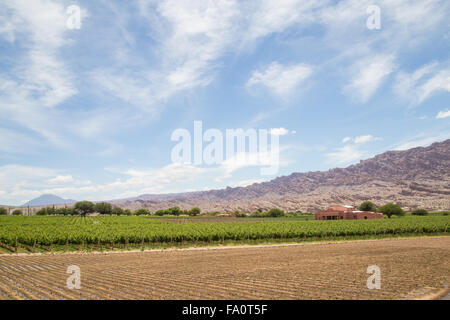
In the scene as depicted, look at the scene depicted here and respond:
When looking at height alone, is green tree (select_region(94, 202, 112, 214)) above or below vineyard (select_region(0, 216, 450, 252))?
below

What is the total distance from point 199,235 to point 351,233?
2731 cm

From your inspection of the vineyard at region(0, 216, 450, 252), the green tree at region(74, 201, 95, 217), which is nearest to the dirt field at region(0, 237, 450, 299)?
the vineyard at region(0, 216, 450, 252)

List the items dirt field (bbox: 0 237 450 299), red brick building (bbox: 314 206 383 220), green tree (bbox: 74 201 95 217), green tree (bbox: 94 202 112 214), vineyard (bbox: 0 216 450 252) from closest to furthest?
1. dirt field (bbox: 0 237 450 299)
2. vineyard (bbox: 0 216 450 252)
3. red brick building (bbox: 314 206 383 220)
4. green tree (bbox: 74 201 95 217)
5. green tree (bbox: 94 202 112 214)

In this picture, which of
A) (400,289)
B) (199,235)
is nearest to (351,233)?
(199,235)

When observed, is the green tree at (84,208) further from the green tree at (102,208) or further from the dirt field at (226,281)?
the dirt field at (226,281)

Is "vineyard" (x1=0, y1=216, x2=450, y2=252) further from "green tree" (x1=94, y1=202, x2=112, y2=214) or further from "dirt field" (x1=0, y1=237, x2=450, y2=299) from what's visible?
"green tree" (x1=94, y1=202, x2=112, y2=214)

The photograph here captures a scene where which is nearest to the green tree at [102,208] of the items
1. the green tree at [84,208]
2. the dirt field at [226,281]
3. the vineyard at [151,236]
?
the green tree at [84,208]

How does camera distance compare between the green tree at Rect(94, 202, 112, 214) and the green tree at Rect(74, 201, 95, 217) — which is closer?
the green tree at Rect(74, 201, 95, 217)

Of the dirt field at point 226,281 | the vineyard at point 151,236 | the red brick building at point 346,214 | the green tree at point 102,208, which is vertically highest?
the dirt field at point 226,281

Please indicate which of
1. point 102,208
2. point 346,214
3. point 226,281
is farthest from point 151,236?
point 102,208

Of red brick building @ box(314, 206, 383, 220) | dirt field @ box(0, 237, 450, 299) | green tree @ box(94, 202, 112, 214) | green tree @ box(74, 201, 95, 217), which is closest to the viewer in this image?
dirt field @ box(0, 237, 450, 299)

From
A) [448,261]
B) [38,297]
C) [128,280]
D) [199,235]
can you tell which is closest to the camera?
[38,297]

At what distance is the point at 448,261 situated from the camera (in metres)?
A: 24.2
